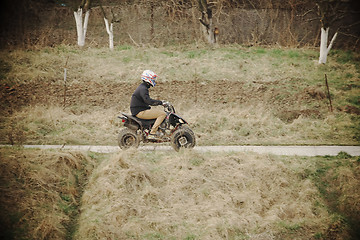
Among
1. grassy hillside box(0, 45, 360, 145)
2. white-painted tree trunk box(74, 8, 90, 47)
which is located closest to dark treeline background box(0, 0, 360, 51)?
white-painted tree trunk box(74, 8, 90, 47)

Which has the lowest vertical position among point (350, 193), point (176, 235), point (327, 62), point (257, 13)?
point (176, 235)

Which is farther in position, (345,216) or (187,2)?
(187,2)

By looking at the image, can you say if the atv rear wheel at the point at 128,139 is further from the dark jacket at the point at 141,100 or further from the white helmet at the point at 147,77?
the white helmet at the point at 147,77

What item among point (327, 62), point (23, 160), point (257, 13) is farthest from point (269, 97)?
point (23, 160)

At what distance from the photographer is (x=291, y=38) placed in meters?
22.9

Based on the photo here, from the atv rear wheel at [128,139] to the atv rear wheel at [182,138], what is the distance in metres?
1.08

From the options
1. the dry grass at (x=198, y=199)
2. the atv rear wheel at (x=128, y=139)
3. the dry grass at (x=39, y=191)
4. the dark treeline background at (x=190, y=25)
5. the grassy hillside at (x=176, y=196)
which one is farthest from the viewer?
the dark treeline background at (x=190, y=25)

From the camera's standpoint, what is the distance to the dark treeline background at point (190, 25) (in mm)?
22842

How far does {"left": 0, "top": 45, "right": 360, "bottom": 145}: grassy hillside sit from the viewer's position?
13594 mm

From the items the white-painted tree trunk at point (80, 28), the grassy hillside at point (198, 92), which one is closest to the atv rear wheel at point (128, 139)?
the grassy hillside at point (198, 92)

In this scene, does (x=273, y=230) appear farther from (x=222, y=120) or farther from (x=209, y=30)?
(x=209, y=30)

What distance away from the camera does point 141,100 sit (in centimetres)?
1098

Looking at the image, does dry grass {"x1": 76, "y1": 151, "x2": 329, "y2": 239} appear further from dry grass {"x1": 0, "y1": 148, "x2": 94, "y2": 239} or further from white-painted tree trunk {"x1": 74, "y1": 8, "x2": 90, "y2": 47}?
white-painted tree trunk {"x1": 74, "y1": 8, "x2": 90, "y2": 47}

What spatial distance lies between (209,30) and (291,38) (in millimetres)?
4883
